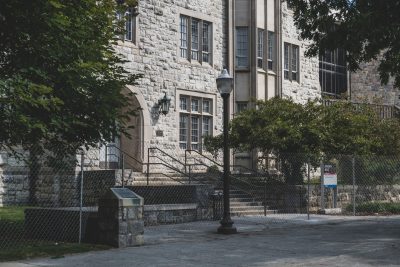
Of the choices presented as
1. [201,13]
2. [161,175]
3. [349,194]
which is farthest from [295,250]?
[201,13]

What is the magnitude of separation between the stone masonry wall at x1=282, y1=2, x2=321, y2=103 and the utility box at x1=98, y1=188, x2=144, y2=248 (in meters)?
18.5

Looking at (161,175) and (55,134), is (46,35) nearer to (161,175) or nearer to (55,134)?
(55,134)

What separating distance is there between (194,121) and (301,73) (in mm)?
8524

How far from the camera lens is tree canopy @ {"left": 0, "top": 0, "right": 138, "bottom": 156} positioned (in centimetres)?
1178

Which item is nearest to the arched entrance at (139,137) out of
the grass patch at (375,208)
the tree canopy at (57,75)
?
the grass patch at (375,208)

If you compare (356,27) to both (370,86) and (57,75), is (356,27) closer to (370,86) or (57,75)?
(57,75)

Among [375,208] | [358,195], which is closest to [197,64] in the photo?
[358,195]

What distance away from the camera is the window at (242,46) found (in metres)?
28.4

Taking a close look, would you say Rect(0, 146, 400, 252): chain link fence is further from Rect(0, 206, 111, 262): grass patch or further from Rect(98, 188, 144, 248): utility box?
Rect(98, 188, 144, 248): utility box

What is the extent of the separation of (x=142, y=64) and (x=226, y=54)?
515 centimetres

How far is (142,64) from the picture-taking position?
24188 mm

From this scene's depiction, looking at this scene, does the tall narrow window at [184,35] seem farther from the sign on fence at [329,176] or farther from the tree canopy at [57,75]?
the tree canopy at [57,75]

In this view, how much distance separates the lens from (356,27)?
14.1 metres

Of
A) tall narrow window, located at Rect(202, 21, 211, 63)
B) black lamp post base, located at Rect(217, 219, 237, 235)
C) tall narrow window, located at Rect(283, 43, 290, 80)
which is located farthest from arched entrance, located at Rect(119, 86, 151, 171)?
tall narrow window, located at Rect(283, 43, 290, 80)
